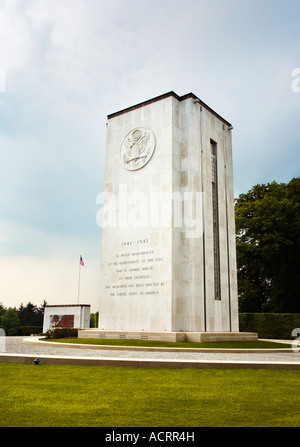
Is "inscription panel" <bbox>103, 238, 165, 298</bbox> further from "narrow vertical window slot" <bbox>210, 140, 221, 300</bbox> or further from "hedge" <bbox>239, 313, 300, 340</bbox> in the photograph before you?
"hedge" <bbox>239, 313, 300, 340</bbox>

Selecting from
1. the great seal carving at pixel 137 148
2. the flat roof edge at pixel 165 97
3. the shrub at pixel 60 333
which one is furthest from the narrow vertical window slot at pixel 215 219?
the shrub at pixel 60 333

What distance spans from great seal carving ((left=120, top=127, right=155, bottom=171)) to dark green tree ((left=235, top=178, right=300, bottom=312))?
16.4 m

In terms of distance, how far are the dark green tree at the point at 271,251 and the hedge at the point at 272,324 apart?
12.5ft

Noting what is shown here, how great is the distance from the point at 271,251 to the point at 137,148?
17.1m

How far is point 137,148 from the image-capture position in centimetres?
2655

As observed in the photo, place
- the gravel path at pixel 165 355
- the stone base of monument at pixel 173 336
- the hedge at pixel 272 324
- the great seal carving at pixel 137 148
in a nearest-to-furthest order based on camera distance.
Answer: the gravel path at pixel 165 355 < the stone base of monument at pixel 173 336 < the great seal carving at pixel 137 148 < the hedge at pixel 272 324

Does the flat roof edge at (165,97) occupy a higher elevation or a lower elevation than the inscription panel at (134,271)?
higher

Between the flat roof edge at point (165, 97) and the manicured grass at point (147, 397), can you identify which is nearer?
the manicured grass at point (147, 397)

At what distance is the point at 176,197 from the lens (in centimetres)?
2403

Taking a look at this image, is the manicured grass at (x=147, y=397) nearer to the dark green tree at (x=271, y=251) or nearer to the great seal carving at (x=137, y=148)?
the great seal carving at (x=137, y=148)

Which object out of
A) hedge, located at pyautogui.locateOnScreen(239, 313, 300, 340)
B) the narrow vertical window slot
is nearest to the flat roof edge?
the narrow vertical window slot

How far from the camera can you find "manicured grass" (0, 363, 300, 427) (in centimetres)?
507

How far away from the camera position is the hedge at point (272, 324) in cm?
3156
